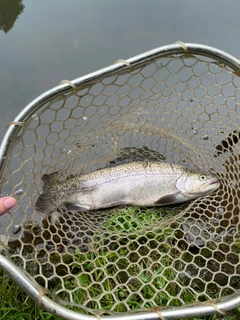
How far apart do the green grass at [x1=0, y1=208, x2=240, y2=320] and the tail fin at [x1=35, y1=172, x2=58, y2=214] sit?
412mm

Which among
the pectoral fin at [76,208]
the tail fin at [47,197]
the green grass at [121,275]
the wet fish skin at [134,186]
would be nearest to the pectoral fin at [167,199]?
the wet fish skin at [134,186]

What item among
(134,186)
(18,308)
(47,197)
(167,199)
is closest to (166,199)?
(167,199)

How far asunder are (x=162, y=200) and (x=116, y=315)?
4.39 ft

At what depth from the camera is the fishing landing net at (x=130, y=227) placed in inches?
75.7

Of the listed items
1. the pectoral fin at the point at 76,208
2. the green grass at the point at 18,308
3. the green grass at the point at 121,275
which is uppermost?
the pectoral fin at the point at 76,208

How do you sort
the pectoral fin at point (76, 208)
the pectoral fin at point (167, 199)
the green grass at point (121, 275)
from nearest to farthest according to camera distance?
the green grass at point (121, 275) → the pectoral fin at point (76, 208) → the pectoral fin at point (167, 199)

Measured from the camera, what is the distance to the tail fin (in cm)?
257

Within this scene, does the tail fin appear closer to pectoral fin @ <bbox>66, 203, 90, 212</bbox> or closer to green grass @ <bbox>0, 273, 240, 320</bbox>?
pectoral fin @ <bbox>66, 203, 90, 212</bbox>

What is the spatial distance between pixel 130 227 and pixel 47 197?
0.66m

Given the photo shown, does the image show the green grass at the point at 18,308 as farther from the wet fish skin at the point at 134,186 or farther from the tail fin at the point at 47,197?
the wet fish skin at the point at 134,186

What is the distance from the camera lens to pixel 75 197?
2734 millimetres

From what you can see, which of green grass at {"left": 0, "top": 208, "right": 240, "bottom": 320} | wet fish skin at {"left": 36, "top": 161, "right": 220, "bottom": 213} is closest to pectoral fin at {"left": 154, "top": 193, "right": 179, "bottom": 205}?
wet fish skin at {"left": 36, "top": 161, "right": 220, "bottom": 213}

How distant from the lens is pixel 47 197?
8.54 feet

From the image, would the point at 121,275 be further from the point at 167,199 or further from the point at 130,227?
the point at 167,199
